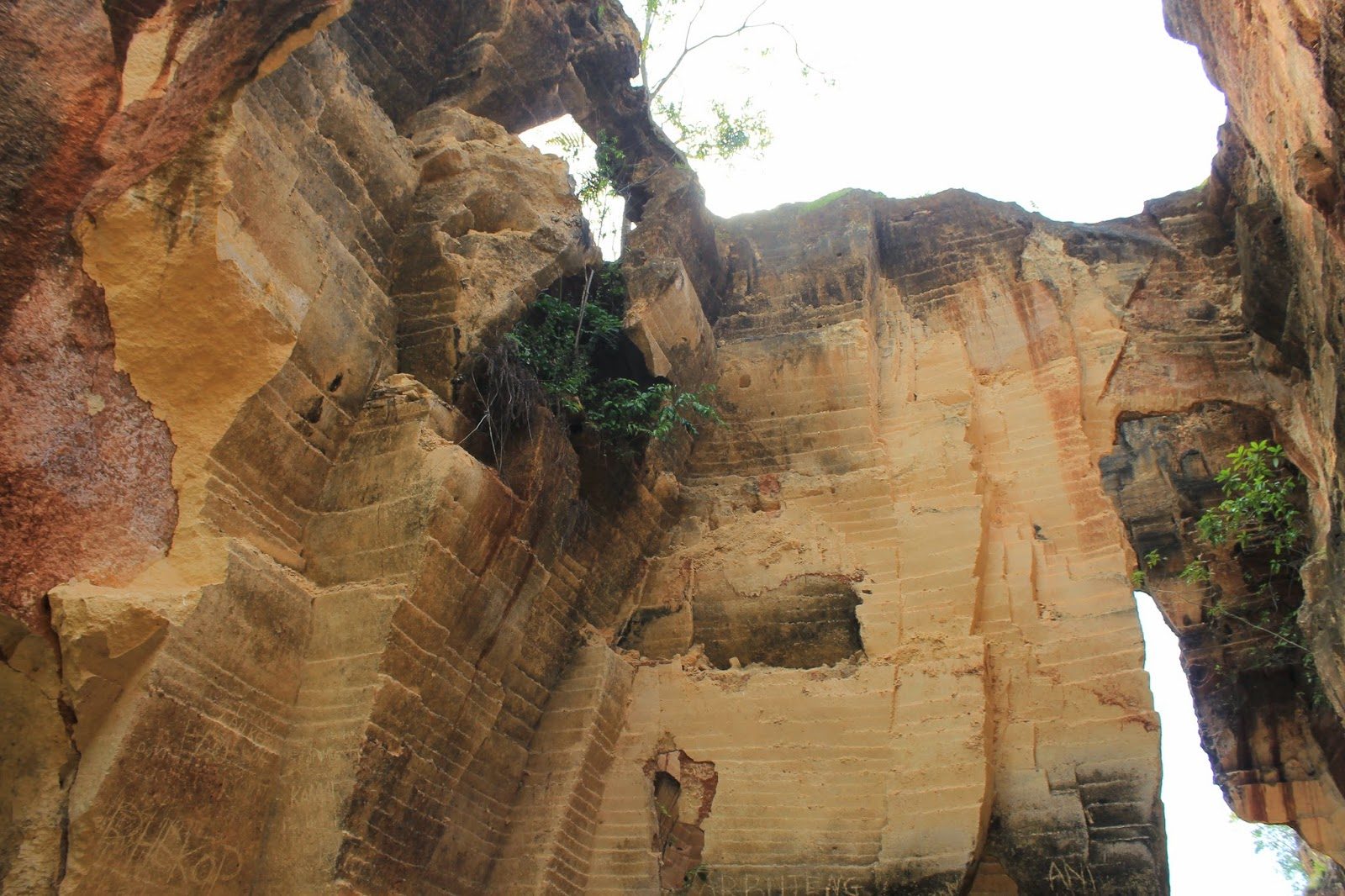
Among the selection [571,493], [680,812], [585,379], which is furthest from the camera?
[585,379]

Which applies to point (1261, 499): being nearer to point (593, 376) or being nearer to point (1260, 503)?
point (1260, 503)

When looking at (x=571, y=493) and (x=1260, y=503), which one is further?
(x=1260, y=503)

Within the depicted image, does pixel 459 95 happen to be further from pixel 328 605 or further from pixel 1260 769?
pixel 1260 769

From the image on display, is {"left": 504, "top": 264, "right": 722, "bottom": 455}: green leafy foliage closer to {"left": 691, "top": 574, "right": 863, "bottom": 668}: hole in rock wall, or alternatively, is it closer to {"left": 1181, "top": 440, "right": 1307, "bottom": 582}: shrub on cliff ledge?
{"left": 691, "top": 574, "right": 863, "bottom": 668}: hole in rock wall

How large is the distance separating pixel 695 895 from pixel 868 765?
4.94 ft

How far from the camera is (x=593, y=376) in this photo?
927 cm

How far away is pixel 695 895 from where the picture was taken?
742 cm

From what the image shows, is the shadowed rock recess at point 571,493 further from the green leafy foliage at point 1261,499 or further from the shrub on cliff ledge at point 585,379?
the green leafy foliage at point 1261,499

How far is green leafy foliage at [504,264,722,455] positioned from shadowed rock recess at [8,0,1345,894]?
0.27m

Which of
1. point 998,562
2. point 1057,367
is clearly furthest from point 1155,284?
point 998,562

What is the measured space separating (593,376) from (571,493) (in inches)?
57.9

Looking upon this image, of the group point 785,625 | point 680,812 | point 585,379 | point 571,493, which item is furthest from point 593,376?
point 680,812

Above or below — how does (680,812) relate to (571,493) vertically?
below

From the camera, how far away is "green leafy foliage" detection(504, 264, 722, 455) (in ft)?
27.5
